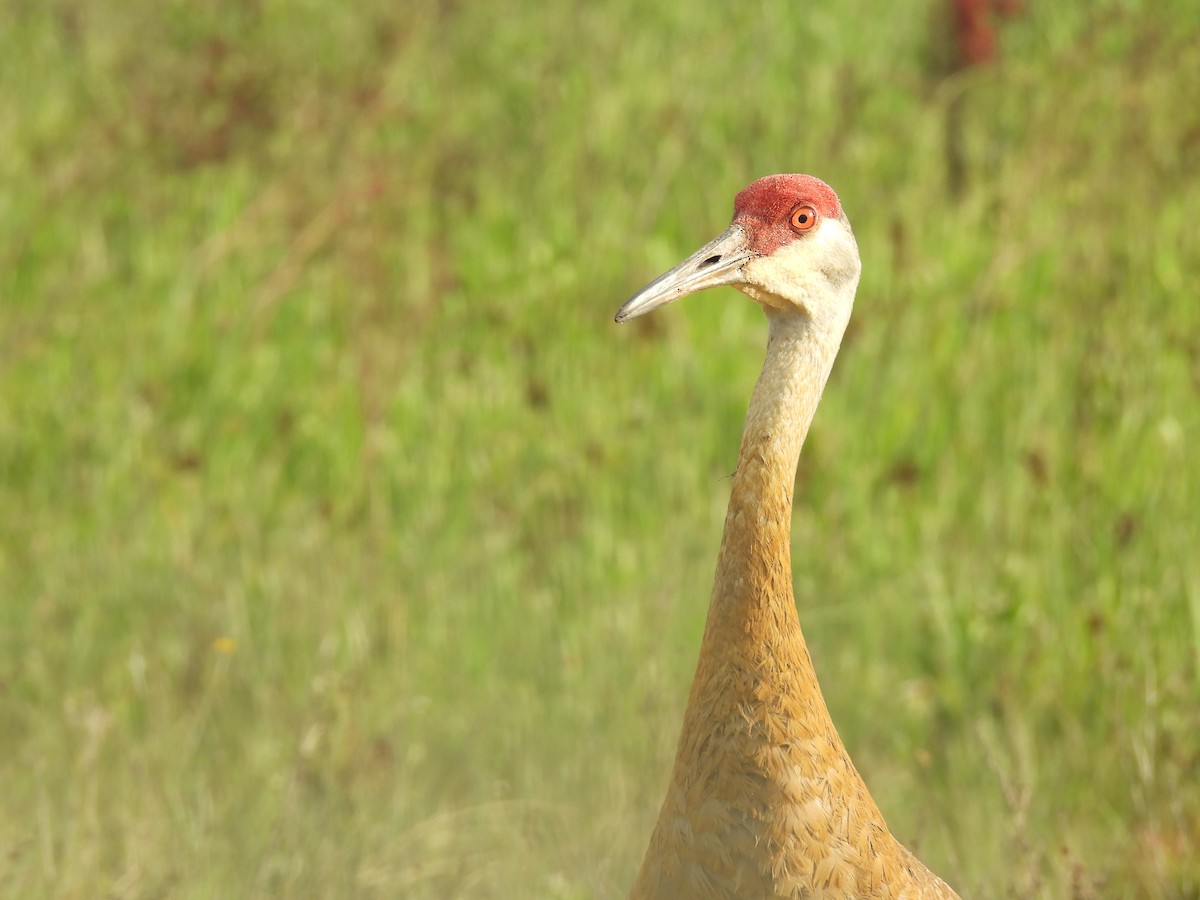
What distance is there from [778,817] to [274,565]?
2520 millimetres

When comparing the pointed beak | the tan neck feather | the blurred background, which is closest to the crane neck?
the tan neck feather

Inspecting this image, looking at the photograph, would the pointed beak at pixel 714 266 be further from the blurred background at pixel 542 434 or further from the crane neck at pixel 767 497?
the blurred background at pixel 542 434

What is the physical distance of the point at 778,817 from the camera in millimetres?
2346

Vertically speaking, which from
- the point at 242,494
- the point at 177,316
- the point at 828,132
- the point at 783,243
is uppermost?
the point at 828,132

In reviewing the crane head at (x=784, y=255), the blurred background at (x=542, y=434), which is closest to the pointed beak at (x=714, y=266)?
the crane head at (x=784, y=255)

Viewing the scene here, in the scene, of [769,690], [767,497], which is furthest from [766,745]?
[767,497]

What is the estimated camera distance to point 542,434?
5.21 m

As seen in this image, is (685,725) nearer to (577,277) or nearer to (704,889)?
(704,889)

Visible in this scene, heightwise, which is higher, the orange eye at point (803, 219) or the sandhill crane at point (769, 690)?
the orange eye at point (803, 219)

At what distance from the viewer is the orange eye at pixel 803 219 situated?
8.25 ft

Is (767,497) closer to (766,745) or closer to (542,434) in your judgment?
(766,745)

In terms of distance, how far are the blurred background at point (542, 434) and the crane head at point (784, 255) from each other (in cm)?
117

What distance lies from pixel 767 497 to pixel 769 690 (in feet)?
0.94

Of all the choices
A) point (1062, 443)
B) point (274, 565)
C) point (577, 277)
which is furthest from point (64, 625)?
point (1062, 443)
